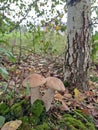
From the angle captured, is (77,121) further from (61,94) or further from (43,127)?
(61,94)

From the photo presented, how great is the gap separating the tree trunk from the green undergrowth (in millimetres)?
976

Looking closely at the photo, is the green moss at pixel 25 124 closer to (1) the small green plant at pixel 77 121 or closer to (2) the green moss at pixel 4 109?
(2) the green moss at pixel 4 109

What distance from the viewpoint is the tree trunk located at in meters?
3.37

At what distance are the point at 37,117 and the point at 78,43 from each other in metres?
1.29


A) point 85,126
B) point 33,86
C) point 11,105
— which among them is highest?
point 33,86

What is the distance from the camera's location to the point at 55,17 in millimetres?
6059

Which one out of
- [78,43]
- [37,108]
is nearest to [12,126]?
[37,108]

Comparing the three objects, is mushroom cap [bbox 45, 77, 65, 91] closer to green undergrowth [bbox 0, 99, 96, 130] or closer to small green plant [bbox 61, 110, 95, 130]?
green undergrowth [bbox 0, 99, 96, 130]

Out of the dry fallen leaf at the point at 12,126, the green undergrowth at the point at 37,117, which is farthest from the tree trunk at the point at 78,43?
the dry fallen leaf at the point at 12,126

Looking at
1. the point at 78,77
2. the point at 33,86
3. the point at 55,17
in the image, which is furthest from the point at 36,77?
the point at 55,17

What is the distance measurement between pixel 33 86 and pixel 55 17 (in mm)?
4140

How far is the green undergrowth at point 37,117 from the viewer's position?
226cm

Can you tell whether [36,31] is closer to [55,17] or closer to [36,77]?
[55,17]

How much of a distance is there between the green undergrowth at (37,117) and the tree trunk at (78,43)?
3.20 ft
